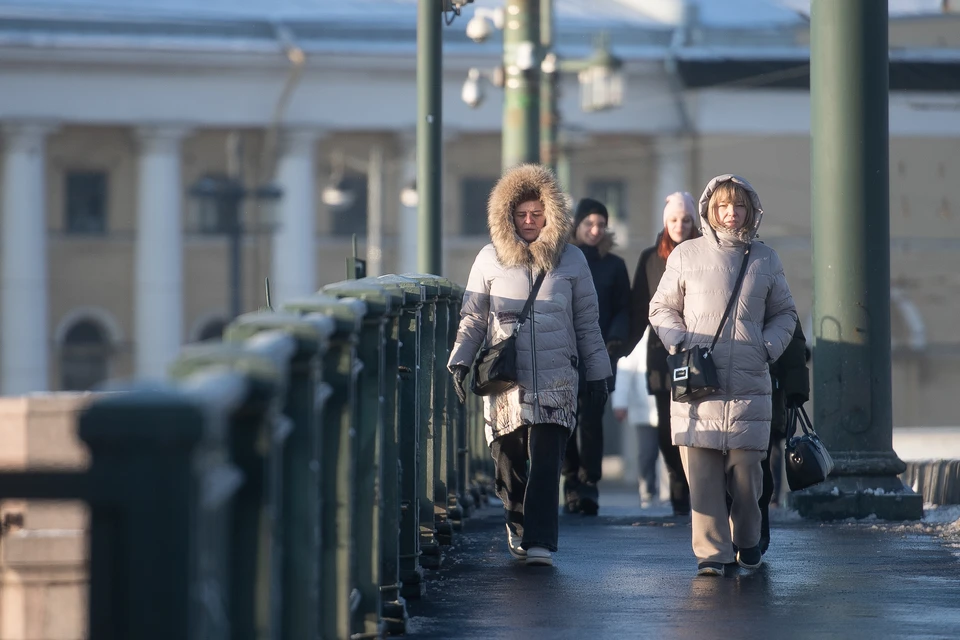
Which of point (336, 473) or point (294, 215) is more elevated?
point (294, 215)

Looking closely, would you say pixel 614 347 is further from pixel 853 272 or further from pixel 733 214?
pixel 733 214

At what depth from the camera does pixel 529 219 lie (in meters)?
7.95

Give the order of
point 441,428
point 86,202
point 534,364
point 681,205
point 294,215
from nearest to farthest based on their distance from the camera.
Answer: point 534,364, point 441,428, point 681,205, point 294,215, point 86,202

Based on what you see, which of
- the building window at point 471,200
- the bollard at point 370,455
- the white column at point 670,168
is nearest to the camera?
the bollard at point 370,455

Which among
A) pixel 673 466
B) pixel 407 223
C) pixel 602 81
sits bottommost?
pixel 673 466

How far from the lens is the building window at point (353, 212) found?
5278 centimetres

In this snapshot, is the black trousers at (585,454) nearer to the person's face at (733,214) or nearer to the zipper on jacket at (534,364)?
the zipper on jacket at (534,364)

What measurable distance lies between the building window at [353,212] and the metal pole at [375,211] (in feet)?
0.87

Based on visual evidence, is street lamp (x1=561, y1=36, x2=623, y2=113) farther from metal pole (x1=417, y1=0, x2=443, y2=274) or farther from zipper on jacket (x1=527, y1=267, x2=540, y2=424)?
zipper on jacket (x1=527, y1=267, x2=540, y2=424)

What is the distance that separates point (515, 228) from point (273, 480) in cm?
442

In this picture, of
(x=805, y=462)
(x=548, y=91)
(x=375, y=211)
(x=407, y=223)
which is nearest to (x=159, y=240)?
Answer: (x=375, y=211)

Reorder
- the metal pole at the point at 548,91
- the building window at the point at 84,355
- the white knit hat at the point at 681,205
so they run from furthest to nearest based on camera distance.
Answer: the building window at the point at 84,355, the metal pole at the point at 548,91, the white knit hat at the point at 681,205

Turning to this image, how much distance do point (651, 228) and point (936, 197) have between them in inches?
306

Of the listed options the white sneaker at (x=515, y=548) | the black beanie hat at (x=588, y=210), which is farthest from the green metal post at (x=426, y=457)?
the black beanie hat at (x=588, y=210)
